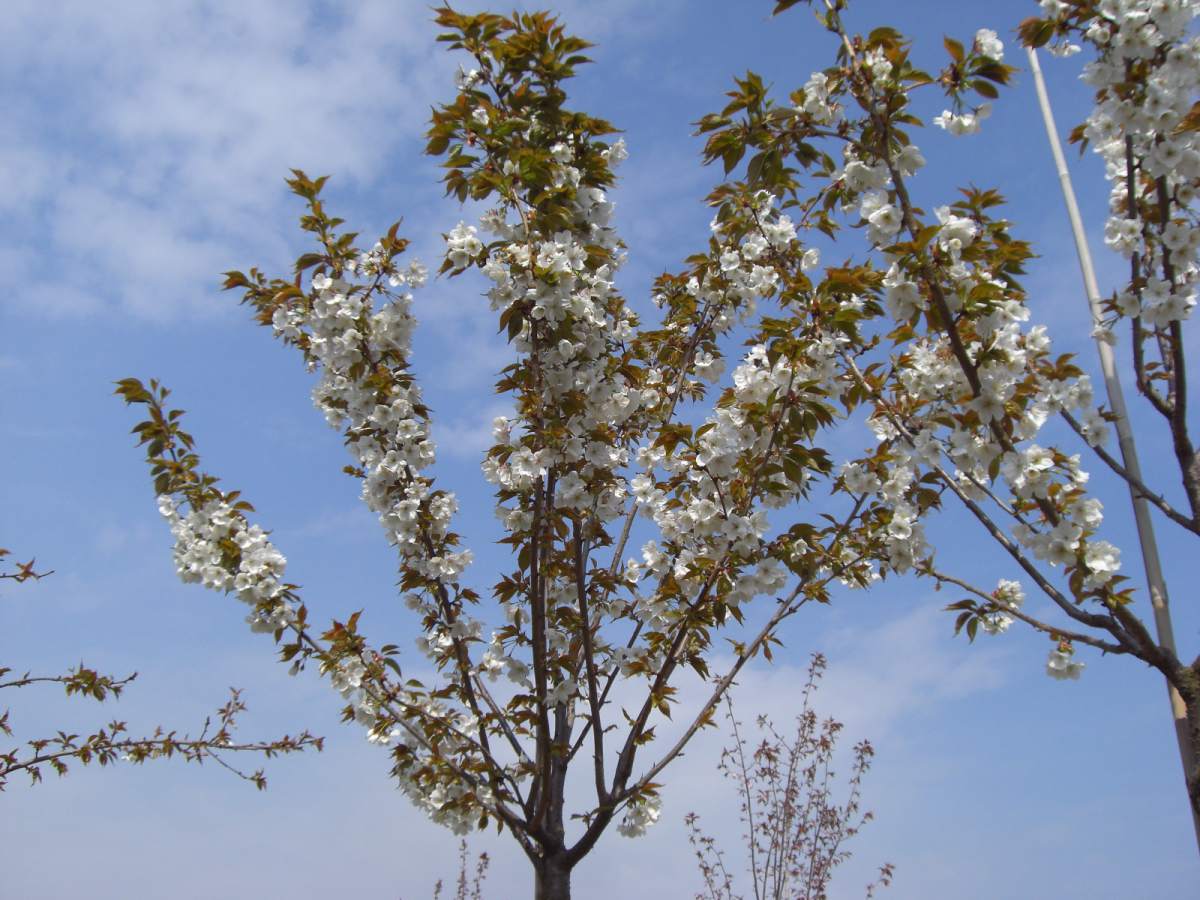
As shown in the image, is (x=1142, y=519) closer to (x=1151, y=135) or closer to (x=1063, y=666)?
(x=1063, y=666)

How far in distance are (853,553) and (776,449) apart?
710 mm

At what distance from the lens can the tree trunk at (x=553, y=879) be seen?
350 cm

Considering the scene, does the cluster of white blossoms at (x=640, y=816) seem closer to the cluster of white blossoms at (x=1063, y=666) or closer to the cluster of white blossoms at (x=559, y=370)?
the cluster of white blossoms at (x=559, y=370)

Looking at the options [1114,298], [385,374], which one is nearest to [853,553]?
[1114,298]

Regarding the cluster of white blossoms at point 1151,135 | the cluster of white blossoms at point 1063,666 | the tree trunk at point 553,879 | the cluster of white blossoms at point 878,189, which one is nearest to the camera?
the cluster of white blossoms at point 1151,135

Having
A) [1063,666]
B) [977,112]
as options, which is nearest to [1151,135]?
[977,112]

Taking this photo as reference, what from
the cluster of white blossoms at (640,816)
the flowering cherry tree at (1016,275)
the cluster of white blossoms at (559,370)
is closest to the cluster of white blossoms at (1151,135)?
the flowering cherry tree at (1016,275)

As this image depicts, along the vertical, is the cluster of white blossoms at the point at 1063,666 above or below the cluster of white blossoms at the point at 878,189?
below

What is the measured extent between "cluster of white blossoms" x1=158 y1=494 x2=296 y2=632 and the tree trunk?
1.37 metres

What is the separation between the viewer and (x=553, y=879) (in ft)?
11.5

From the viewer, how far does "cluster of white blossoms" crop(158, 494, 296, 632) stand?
11.6 ft

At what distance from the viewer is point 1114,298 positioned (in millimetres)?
3080

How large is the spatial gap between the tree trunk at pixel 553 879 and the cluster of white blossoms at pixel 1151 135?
112 inches

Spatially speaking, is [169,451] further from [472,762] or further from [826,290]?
[826,290]
